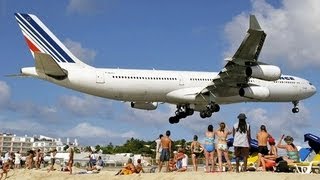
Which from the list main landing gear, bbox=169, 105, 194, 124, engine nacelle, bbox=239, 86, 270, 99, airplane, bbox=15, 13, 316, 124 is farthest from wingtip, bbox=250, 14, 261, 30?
main landing gear, bbox=169, 105, 194, 124

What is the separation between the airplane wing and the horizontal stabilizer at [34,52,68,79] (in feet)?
32.8

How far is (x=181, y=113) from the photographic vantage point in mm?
38031

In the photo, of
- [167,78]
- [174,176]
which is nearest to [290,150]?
[174,176]

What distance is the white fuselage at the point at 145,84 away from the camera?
105 ft

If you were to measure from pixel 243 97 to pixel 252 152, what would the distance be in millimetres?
15222

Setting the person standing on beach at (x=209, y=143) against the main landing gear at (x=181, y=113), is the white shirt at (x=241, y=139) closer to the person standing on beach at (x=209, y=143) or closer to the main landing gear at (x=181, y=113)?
the person standing on beach at (x=209, y=143)

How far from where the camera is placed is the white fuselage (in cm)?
3212

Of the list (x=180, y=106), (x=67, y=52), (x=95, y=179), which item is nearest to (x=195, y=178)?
(x=95, y=179)

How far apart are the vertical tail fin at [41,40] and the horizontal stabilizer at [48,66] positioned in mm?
2098

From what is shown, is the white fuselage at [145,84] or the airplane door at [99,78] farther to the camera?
the airplane door at [99,78]

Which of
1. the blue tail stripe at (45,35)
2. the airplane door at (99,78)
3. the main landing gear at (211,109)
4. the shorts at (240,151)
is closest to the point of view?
the shorts at (240,151)

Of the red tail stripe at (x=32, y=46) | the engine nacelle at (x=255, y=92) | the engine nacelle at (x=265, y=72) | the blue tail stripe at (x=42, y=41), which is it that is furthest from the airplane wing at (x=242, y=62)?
the red tail stripe at (x=32, y=46)

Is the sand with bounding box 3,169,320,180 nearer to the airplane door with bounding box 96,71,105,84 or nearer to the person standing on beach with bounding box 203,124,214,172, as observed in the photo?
the person standing on beach with bounding box 203,124,214,172

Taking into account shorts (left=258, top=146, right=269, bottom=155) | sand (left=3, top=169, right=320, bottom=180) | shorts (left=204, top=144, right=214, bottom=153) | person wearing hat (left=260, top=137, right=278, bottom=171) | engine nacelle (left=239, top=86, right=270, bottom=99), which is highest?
engine nacelle (left=239, top=86, right=270, bottom=99)
